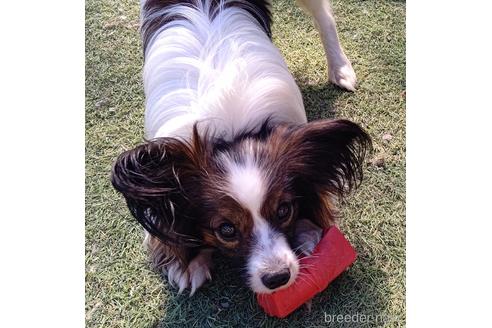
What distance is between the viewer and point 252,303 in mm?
2520

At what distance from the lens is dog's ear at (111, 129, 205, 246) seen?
203cm

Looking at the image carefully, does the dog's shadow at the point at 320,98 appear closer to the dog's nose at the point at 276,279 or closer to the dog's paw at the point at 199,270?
the dog's paw at the point at 199,270

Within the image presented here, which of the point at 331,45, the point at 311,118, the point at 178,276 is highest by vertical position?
the point at 331,45

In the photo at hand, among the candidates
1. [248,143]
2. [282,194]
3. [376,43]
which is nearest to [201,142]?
[248,143]

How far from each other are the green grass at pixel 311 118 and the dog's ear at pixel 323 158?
1.14ft

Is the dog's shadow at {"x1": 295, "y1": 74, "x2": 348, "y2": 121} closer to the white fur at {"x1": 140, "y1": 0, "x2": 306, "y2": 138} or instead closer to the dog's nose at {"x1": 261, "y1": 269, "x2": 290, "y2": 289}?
the white fur at {"x1": 140, "y1": 0, "x2": 306, "y2": 138}

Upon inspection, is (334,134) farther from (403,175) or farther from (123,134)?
(123,134)

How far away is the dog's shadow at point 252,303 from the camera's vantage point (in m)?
2.46

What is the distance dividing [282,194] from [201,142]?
36 cm

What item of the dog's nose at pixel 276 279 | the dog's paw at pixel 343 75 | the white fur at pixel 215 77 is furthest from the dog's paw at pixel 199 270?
the dog's paw at pixel 343 75


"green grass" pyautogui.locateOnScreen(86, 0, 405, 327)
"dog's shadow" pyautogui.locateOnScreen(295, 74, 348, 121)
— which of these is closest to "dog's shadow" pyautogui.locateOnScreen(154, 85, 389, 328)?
"green grass" pyautogui.locateOnScreen(86, 0, 405, 327)

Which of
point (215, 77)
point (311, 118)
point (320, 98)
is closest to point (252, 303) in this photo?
point (215, 77)

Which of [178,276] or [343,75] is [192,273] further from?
[343,75]

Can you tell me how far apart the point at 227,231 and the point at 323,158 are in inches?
19.5
